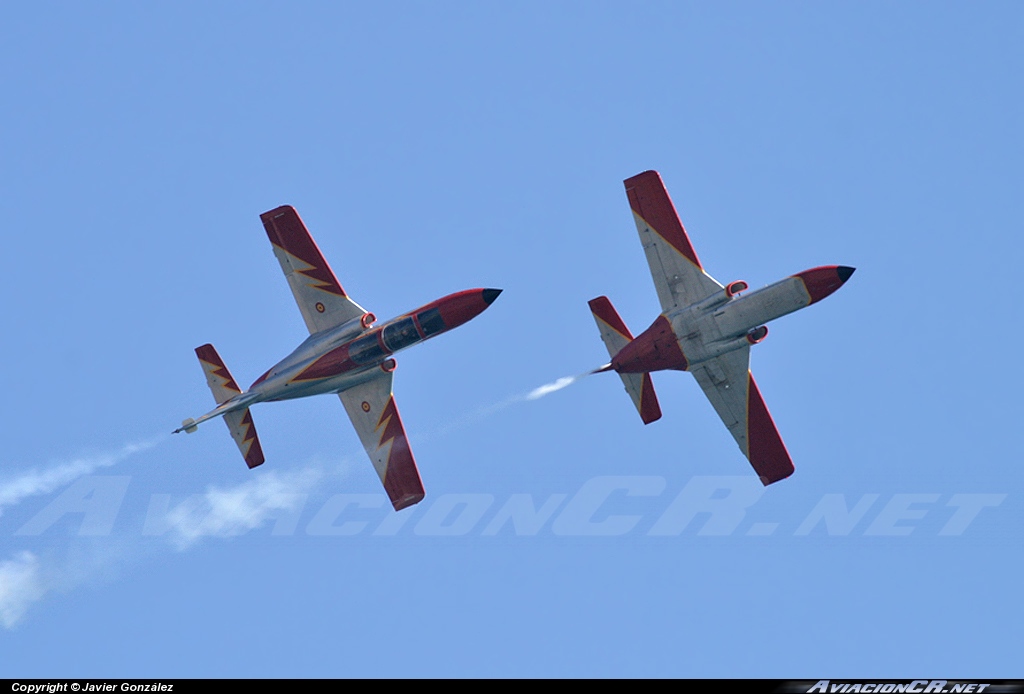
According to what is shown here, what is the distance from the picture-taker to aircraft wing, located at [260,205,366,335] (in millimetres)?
59281

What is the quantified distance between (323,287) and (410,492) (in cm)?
813

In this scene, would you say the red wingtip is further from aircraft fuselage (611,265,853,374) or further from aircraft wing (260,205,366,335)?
aircraft wing (260,205,366,335)

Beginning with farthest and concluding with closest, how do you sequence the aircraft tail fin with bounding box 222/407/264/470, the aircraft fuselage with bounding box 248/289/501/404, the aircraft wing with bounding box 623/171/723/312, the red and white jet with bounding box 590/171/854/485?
the aircraft tail fin with bounding box 222/407/264/470
the aircraft fuselage with bounding box 248/289/501/404
the aircraft wing with bounding box 623/171/723/312
the red and white jet with bounding box 590/171/854/485

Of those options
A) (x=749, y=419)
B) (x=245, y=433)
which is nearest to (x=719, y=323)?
(x=749, y=419)

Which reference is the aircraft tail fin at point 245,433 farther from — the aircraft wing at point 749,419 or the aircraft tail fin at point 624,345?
the aircraft wing at point 749,419

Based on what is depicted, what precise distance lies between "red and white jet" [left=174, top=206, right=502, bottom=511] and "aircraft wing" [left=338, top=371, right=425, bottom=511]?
5 centimetres

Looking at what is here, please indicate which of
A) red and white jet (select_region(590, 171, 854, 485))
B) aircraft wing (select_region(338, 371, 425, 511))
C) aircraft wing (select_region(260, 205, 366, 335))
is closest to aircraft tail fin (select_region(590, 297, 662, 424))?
red and white jet (select_region(590, 171, 854, 485))

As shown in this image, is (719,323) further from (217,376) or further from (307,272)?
(217,376)

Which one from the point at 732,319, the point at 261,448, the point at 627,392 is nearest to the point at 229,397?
the point at 261,448

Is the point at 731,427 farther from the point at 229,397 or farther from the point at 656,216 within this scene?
the point at 229,397

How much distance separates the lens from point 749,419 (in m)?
59.6

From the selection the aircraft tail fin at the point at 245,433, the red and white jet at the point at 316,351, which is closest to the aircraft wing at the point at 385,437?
the red and white jet at the point at 316,351

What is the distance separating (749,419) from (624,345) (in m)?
5.40

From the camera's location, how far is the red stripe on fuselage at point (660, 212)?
2279 inches
